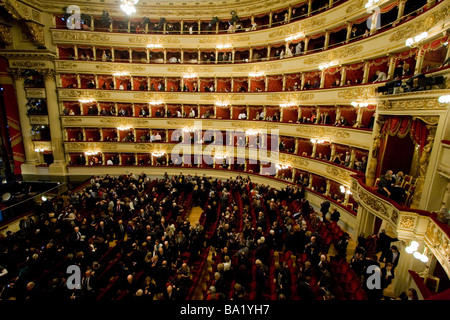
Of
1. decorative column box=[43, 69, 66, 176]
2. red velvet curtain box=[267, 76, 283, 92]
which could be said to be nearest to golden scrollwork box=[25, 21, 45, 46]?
decorative column box=[43, 69, 66, 176]

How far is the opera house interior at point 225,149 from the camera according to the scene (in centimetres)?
616

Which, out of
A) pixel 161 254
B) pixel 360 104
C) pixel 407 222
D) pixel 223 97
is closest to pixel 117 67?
pixel 223 97

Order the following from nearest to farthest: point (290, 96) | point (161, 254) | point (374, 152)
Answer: point (161, 254) → point (374, 152) → point (290, 96)

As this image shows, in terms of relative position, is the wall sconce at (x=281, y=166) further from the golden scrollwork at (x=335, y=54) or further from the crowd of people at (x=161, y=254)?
the golden scrollwork at (x=335, y=54)

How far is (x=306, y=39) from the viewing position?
13984 millimetres

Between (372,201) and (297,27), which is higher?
(297,27)

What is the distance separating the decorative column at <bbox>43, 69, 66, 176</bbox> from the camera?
16953mm

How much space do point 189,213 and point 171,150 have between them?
7067 millimetres

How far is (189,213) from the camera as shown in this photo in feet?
42.4

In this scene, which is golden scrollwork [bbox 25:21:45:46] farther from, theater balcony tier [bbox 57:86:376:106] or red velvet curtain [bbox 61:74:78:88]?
theater balcony tier [bbox 57:86:376:106]

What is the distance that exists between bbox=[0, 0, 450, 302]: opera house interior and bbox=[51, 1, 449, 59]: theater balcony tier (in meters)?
0.08

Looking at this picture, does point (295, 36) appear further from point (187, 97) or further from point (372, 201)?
point (372, 201)

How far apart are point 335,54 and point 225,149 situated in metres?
9.33

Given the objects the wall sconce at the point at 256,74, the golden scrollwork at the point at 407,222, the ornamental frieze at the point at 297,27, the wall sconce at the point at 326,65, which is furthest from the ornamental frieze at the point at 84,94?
the golden scrollwork at the point at 407,222
